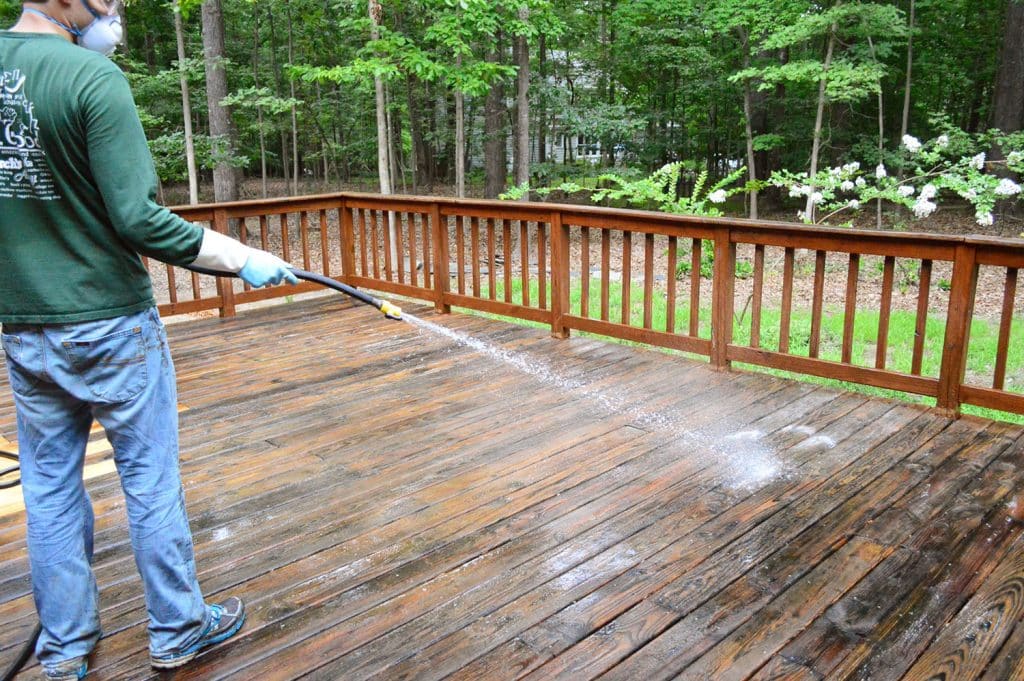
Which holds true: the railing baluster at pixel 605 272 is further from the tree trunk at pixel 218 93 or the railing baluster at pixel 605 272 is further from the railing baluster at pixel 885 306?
the tree trunk at pixel 218 93

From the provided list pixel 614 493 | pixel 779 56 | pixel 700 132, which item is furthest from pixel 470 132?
pixel 614 493

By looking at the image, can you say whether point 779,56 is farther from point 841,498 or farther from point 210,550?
point 210,550

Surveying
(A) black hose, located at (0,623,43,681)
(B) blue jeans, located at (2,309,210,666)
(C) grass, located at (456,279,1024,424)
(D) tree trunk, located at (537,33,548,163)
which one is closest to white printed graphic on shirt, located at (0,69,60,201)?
(B) blue jeans, located at (2,309,210,666)

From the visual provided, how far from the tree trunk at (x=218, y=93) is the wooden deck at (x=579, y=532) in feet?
29.2

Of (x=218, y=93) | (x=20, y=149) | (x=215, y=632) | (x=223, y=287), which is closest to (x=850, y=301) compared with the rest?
(x=215, y=632)

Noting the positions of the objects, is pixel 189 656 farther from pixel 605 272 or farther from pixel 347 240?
pixel 347 240

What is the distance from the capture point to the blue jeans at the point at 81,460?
5.91ft

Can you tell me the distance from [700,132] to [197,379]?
14740mm

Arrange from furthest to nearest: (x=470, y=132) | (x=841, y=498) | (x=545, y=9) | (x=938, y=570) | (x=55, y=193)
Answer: (x=470, y=132)
(x=545, y=9)
(x=841, y=498)
(x=938, y=570)
(x=55, y=193)

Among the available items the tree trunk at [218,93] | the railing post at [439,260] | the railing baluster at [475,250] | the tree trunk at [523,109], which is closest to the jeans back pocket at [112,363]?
the railing baluster at [475,250]

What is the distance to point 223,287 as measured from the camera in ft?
19.2

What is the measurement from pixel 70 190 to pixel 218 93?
11642mm

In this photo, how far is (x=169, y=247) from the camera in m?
1.79

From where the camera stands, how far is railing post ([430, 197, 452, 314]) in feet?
18.7
